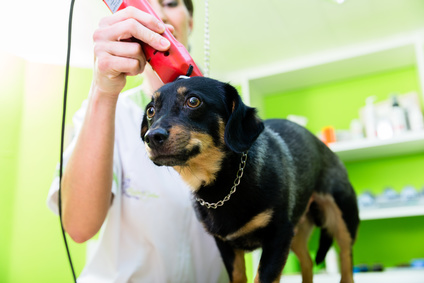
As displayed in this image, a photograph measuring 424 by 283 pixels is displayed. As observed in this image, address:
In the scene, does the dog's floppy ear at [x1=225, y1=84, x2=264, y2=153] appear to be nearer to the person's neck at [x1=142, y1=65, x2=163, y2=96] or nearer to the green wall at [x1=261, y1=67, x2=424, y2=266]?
the person's neck at [x1=142, y1=65, x2=163, y2=96]

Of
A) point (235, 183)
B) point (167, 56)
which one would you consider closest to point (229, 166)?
point (235, 183)

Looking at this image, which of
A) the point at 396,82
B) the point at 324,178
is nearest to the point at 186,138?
the point at 324,178

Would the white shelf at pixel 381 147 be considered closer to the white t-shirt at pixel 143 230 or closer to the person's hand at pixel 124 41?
the white t-shirt at pixel 143 230

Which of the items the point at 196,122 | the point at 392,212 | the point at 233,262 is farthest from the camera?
the point at 392,212

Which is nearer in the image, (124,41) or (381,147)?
(124,41)

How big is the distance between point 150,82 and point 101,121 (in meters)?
0.33

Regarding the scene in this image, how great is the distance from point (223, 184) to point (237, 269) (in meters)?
0.23

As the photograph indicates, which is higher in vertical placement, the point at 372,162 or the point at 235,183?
the point at 372,162

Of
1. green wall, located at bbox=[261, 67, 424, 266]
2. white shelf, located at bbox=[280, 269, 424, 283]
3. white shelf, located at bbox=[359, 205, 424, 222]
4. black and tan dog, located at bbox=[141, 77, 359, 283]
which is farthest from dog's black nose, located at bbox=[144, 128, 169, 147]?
green wall, located at bbox=[261, 67, 424, 266]

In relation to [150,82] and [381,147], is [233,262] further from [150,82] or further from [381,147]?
[381,147]

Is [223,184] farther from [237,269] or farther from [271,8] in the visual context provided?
[271,8]

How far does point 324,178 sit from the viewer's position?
1.20 metres

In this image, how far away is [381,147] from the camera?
2.40m

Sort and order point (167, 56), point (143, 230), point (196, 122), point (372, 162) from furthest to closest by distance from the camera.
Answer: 1. point (372, 162)
2. point (143, 230)
3. point (196, 122)
4. point (167, 56)
